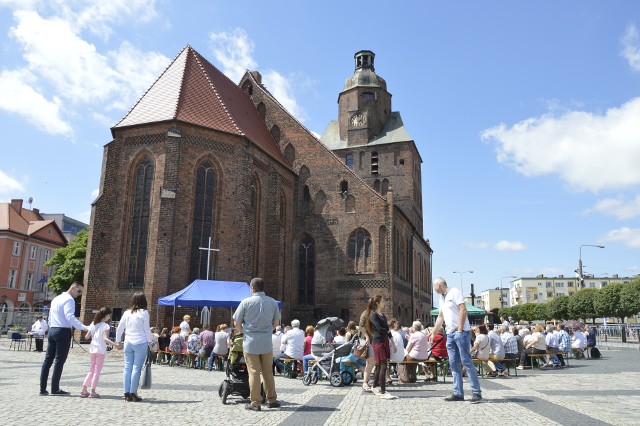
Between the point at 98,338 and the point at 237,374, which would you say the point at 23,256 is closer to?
the point at 98,338

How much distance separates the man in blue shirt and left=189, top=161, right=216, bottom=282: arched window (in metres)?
16.5

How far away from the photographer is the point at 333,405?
8039 millimetres

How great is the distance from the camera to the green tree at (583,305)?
60.3m

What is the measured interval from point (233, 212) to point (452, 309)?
17.8 m

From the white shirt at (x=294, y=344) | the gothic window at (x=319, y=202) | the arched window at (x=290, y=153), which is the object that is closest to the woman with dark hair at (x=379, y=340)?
the white shirt at (x=294, y=344)

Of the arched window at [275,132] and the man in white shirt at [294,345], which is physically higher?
the arched window at [275,132]

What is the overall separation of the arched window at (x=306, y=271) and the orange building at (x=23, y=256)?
1180 inches

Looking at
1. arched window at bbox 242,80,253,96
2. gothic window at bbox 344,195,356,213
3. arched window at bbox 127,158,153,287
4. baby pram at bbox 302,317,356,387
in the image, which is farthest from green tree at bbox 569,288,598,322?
baby pram at bbox 302,317,356,387

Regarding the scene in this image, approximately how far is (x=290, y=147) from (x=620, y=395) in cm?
2609

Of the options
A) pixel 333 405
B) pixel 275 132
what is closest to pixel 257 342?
pixel 333 405

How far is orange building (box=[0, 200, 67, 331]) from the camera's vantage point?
49.0 metres

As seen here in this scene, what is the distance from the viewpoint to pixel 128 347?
8.06m

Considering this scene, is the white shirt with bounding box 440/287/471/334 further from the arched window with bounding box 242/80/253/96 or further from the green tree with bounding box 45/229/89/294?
the green tree with bounding box 45/229/89/294

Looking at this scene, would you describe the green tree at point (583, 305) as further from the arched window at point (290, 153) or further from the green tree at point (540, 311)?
the arched window at point (290, 153)
